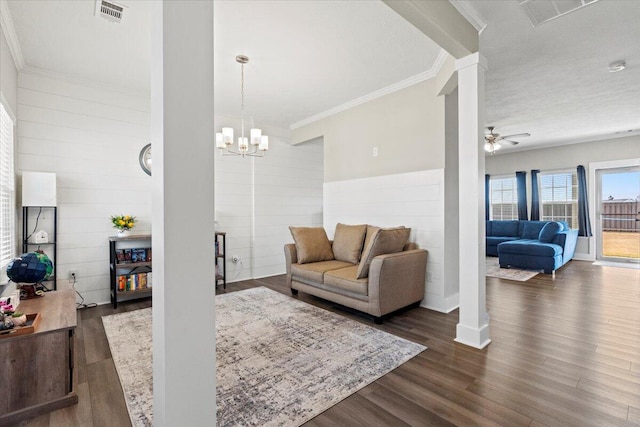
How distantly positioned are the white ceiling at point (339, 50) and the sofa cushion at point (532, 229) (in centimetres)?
292

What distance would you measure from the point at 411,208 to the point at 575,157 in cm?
592

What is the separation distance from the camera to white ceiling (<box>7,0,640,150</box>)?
2426mm

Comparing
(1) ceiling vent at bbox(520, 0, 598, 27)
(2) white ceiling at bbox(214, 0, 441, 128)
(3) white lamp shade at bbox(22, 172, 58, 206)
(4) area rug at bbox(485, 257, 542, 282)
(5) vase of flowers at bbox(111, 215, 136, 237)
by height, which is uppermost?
(2) white ceiling at bbox(214, 0, 441, 128)

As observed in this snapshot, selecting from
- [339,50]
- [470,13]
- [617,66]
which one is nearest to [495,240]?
[617,66]

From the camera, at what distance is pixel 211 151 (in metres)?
1.10

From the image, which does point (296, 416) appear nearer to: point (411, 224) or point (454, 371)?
point (454, 371)

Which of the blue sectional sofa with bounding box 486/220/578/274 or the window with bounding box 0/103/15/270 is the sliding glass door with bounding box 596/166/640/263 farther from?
the window with bounding box 0/103/15/270

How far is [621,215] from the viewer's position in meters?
6.61

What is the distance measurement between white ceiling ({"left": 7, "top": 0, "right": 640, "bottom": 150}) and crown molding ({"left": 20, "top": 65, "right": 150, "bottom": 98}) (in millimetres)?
63

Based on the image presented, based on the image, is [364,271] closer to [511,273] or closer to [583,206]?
[511,273]

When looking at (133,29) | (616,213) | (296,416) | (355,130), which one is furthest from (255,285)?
(616,213)

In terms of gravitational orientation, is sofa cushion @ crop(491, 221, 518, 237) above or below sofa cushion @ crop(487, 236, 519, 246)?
above

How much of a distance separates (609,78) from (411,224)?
294 centimetres

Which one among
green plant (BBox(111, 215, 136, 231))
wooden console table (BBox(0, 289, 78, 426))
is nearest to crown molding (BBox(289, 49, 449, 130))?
green plant (BBox(111, 215, 136, 231))
